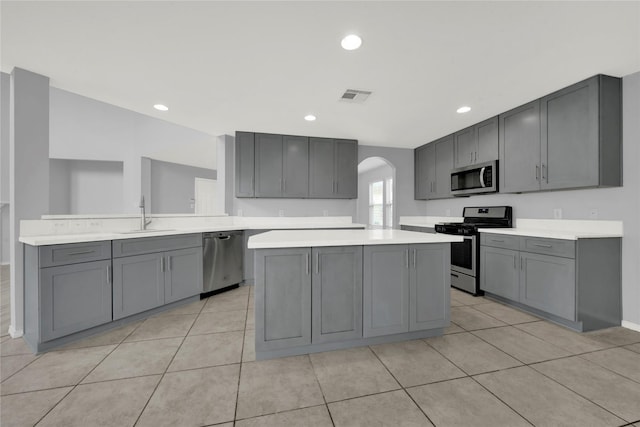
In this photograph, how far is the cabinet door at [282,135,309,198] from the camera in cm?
443

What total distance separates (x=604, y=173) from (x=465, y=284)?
6.15 ft

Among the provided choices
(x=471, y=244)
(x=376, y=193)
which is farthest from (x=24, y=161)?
(x=376, y=193)

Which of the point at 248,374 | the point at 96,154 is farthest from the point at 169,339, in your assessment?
the point at 96,154

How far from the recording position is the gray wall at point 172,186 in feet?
20.6

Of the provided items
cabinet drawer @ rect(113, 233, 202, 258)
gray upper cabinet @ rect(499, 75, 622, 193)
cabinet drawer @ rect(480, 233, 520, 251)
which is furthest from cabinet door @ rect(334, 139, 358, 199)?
cabinet drawer @ rect(113, 233, 202, 258)

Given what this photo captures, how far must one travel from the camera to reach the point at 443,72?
96.7 inches

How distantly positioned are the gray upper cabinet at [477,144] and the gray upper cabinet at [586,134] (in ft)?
2.42

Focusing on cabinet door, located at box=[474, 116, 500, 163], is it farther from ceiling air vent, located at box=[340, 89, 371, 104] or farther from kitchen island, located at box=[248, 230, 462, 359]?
kitchen island, located at box=[248, 230, 462, 359]

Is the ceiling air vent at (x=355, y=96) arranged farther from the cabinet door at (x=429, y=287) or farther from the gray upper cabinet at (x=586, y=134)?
the gray upper cabinet at (x=586, y=134)

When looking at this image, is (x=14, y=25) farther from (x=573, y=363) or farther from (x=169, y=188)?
(x=169, y=188)

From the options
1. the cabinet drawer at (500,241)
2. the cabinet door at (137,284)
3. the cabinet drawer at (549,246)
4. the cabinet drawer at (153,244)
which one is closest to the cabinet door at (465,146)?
the cabinet drawer at (500,241)

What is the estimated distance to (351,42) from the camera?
2008 mm

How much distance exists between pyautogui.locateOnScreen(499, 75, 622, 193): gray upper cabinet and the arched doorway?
398cm

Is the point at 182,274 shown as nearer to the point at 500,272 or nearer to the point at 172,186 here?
the point at 500,272
